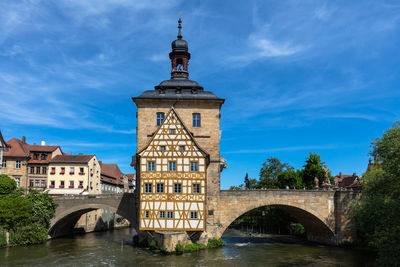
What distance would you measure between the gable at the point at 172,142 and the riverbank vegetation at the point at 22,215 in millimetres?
12901

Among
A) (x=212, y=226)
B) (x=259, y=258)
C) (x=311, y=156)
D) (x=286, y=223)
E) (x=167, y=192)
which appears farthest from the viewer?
(x=311, y=156)

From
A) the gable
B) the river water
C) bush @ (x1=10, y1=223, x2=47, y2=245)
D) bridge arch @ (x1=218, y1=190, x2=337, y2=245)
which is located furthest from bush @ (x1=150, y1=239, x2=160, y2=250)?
bush @ (x1=10, y1=223, x2=47, y2=245)

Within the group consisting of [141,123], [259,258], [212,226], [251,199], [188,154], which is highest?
[141,123]

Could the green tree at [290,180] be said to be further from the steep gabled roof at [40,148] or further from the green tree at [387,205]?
Result: the steep gabled roof at [40,148]

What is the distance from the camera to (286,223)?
45031mm

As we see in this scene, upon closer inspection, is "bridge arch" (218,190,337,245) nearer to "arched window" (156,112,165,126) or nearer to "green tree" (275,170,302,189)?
"arched window" (156,112,165,126)

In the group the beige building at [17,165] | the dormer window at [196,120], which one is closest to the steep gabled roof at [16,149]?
the beige building at [17,165]

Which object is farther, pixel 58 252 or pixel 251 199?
pixel 251 199

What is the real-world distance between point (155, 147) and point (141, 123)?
12.6 ft

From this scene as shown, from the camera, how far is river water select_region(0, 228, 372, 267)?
2467cm

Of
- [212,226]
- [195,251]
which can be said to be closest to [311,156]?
[212,226]

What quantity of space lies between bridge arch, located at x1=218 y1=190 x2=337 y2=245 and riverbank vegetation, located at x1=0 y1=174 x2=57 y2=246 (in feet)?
57.5

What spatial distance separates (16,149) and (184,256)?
3137 cm

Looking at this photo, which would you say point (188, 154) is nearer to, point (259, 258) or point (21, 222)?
point (259, 258)
